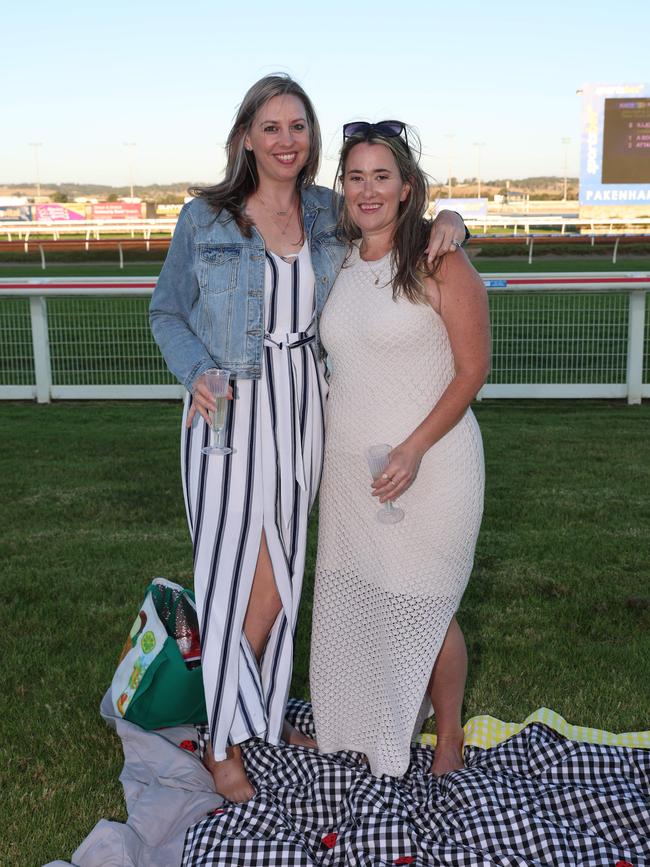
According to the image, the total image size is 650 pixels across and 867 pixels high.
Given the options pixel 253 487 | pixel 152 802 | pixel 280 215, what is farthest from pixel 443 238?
pixel 152 802

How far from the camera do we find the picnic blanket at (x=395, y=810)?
8.71 ft

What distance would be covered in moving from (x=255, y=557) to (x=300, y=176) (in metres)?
1.21

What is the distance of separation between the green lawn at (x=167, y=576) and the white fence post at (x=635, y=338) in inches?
49.3

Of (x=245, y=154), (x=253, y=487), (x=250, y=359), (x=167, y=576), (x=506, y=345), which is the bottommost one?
(x=167, y=576)

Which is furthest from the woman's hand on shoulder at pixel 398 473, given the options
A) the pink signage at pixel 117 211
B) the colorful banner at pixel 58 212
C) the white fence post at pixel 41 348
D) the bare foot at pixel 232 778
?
the pink signage at pixel 117 211

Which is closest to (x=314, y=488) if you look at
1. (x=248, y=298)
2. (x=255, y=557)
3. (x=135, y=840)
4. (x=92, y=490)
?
(x=255, y=557)

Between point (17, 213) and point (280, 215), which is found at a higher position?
point (280, 215)

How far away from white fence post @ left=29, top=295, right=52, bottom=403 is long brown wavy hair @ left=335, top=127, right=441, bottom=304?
743 centimetres

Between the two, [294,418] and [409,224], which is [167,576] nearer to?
[294,418]

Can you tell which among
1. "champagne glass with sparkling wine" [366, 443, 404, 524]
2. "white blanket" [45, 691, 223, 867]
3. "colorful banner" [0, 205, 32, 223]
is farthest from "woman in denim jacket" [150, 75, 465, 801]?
"colorful banner" [0, 205, 32, 223]

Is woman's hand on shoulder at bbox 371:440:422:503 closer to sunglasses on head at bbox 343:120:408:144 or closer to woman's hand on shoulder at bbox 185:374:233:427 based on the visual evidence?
woman's hand on shoulder at bbox 185:374:233:427

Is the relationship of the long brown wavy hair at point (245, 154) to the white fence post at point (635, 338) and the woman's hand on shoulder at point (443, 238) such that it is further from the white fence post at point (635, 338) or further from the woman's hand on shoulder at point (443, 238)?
the white fence post at point (635, 338)

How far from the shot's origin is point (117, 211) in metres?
78.2

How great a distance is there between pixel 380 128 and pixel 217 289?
2.19 feet
